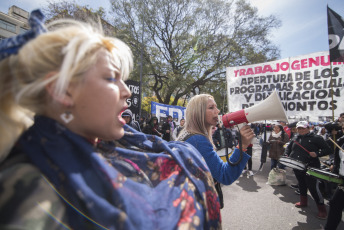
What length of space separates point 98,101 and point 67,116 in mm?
126

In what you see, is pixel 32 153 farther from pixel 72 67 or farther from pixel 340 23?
pixel 340 23

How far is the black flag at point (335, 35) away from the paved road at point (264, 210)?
3.22 m

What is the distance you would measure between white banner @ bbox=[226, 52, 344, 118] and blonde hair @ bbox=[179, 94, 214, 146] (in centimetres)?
359

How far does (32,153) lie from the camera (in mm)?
581

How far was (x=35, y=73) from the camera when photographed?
613mm

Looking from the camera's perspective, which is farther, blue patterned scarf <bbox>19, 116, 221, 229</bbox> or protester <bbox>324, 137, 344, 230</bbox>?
protester <bbox>324, 137, 344, 230</bbox>

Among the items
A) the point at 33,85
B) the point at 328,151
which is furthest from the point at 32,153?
the point at 328,151

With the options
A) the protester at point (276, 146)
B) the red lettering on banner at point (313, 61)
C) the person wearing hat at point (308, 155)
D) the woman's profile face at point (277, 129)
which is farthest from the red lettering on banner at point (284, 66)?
the woman's profile face at point (277, 129)

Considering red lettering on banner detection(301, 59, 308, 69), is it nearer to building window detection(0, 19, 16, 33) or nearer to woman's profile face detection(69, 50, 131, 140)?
woman's profile face detection(69, 50, 131, 140)

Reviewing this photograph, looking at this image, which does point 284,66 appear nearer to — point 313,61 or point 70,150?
point 313,61

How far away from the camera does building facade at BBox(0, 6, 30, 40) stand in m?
30.7

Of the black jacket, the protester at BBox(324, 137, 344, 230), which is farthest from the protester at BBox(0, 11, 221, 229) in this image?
the black jacket

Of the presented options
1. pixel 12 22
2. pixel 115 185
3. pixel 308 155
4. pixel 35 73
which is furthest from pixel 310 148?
pixel 12 22

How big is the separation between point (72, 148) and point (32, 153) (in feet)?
0.38
